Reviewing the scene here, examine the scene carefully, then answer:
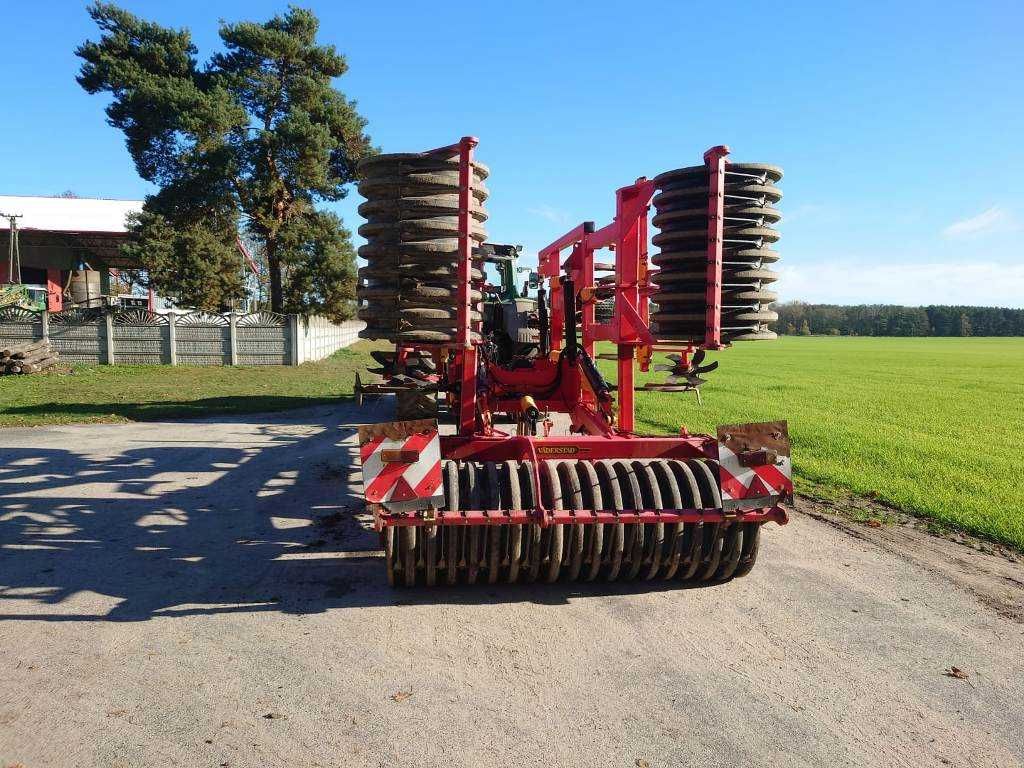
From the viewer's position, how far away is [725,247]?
4574mm

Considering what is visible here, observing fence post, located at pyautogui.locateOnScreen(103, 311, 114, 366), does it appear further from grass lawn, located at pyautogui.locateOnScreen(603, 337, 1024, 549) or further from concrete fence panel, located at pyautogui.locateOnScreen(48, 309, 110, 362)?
grass lawn, located at pyautogui.locateOnScreen(603, 337, 1024, 549)

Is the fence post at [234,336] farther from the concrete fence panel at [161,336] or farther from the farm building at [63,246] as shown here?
the farm building at [63,246]

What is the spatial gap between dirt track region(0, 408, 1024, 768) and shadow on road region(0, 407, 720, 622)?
3cm

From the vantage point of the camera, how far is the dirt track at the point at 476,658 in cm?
292

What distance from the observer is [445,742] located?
9.57 ft

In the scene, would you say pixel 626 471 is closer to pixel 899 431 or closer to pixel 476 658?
pixel 476 658

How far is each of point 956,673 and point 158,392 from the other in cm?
1665

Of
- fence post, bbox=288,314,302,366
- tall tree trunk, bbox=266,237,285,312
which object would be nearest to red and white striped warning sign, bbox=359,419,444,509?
fence post, bbox=288,314,302,366

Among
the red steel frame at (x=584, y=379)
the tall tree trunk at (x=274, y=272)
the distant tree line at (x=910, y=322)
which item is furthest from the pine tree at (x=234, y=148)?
the distant tree line at (x=910, y=322)

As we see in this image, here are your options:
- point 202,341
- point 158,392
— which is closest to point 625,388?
point 158,392

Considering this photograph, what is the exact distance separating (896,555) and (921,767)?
10.3 feet

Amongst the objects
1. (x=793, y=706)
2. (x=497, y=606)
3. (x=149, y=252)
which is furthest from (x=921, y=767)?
(x=149, y=252)

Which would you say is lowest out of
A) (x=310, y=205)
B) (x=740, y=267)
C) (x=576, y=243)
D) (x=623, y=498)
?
(x=623, y=498)

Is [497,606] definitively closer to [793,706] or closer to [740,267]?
[793,706]
